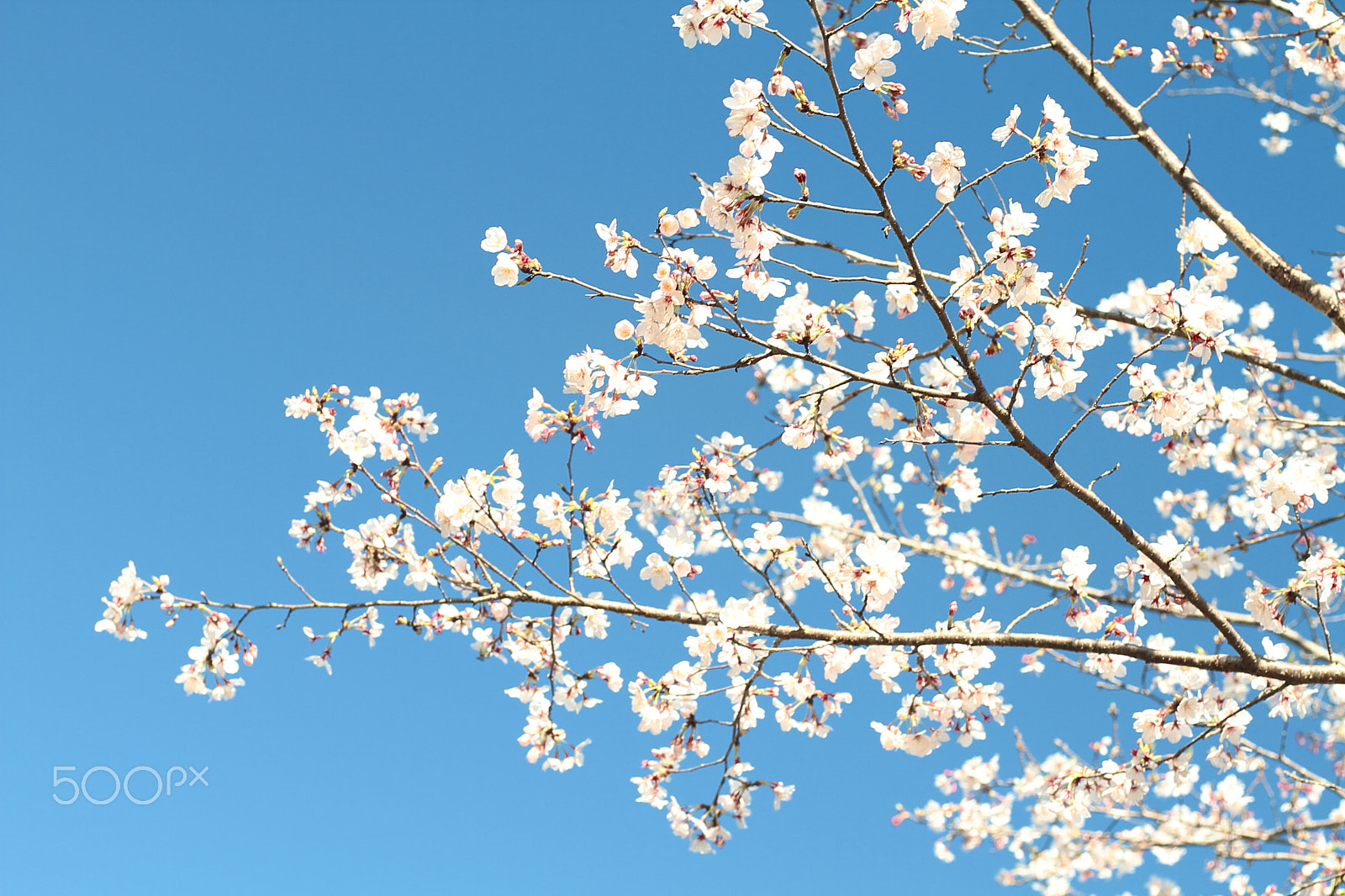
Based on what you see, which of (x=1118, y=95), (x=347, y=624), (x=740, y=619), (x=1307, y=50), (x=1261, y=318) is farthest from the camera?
(x=1261, y=318)

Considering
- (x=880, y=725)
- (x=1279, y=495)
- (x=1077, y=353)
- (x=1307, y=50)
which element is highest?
(x=1307, y=50)

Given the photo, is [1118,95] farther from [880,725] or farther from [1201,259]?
[880,725]

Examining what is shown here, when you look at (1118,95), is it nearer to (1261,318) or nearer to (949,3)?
(949,3)

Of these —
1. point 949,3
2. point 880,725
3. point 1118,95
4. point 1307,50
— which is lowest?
point 880,725

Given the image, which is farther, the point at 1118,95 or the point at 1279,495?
the point at 1118,95

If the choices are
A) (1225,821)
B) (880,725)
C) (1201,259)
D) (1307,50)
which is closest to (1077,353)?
(1201,259)

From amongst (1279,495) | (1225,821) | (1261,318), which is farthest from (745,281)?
(1225,821)

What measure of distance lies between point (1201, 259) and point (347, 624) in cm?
355

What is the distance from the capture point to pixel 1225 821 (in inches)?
272

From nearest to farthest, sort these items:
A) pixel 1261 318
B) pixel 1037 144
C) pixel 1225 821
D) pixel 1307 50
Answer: pixel 1037 144 → pixel 1307 50 → pixel 1261 318 → pixel 1225 821

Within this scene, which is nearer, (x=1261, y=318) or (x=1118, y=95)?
(x=1118, y=95)

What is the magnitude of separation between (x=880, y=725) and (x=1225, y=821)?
5026 millimetres

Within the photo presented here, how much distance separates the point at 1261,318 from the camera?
5.98 metres

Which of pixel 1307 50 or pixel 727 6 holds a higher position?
pixel 1307 50
